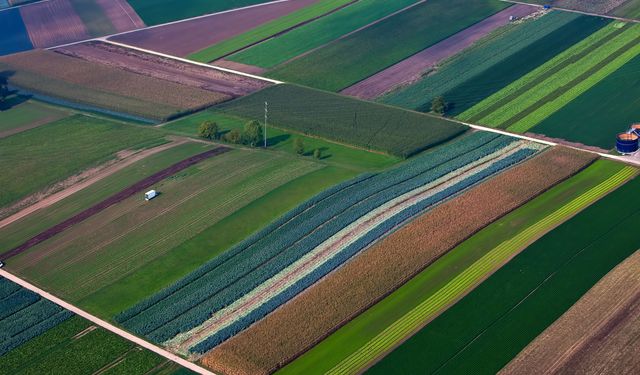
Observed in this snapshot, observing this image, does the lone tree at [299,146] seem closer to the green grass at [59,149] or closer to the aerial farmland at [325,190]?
the aerial farmland at [325,190]

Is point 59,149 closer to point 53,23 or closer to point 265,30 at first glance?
point 265,30

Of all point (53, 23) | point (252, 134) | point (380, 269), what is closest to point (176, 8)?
point (53, 23)

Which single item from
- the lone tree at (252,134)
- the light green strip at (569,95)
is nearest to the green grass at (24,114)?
the lone tree at (252,134)

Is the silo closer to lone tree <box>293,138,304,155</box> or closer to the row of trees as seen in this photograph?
the row of trees

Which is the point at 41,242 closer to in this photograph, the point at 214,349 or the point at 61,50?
the point at 214,349

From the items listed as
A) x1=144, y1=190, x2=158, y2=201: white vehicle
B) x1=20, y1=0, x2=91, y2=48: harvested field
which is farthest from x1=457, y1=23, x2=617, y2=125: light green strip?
x1=20, y1=0, x2=91, y2=48: harvested field
